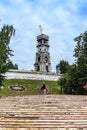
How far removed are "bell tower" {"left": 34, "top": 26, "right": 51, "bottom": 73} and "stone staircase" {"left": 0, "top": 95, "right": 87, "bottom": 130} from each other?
83.9 m

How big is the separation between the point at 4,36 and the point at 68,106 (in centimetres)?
2123

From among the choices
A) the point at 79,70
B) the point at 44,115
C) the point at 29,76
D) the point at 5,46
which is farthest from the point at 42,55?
the point at 44,115

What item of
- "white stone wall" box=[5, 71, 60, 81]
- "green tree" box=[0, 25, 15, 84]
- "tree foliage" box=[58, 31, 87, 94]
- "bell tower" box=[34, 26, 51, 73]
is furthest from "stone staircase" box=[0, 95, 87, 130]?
"bell tower" box=[34, 26, 51, 73]

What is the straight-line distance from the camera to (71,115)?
57.4 ft

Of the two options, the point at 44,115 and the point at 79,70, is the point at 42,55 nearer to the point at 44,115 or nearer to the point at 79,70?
the point at 79,70

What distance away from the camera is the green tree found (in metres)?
37.9

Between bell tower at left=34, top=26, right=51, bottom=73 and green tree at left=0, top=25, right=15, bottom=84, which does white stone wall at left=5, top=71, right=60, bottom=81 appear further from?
green tree at left=0, top=25, right=15, bottom=84

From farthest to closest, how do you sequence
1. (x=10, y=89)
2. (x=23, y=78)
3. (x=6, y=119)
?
1. (x=23, y=78)
2. (x=10, y=89)
3. (x=6, y=119)

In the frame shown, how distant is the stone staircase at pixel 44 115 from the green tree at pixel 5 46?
15696 millimetres

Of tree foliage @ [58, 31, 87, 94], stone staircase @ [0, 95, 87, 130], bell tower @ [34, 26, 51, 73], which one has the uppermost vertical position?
bell tower @ [34, 26, 51, 73]

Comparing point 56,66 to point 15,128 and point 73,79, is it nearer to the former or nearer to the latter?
point 73,79

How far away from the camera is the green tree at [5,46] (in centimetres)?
3792

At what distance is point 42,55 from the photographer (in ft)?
352

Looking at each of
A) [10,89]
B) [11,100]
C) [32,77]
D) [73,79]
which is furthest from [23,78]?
[11,100]
